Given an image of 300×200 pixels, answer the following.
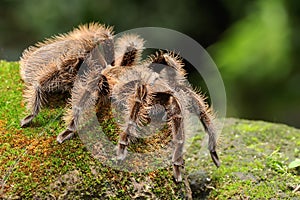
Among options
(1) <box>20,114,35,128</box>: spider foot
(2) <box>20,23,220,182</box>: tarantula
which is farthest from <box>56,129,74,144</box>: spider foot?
(1) <box>20,114,35,128</box>: spider foot

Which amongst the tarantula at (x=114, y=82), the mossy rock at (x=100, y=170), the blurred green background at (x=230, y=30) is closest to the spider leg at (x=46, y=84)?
the tarantula at (x=114, y=82)

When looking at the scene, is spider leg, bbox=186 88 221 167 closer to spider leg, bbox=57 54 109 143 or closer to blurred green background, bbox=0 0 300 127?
spider leg, bbox=57 54 109 143

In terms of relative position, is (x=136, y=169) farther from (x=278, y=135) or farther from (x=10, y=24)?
(x=10, y=24)

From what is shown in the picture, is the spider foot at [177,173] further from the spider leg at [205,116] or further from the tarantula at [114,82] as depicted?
the spider leg at [205,116]

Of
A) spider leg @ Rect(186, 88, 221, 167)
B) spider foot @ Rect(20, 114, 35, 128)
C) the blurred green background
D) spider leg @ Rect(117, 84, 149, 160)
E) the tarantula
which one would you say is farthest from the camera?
the blurred green background

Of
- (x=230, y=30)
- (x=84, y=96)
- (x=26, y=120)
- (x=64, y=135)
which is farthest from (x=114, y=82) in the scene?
(x=230, y=30)

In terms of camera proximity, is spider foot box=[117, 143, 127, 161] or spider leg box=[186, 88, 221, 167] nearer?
spider foot box=[117, 143, 127, 161]

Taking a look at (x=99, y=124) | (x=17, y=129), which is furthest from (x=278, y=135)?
(x=17, y=129)
